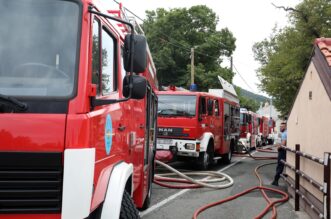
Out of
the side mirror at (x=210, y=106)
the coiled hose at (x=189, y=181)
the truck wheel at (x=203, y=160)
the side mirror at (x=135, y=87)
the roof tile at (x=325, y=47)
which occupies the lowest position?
the coiled hose at (x=189, y=181)

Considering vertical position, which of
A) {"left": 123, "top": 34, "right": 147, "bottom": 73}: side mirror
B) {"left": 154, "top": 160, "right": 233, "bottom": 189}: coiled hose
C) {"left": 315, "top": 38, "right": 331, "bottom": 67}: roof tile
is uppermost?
{"left": 315, "top": 38, "right": 331, "bottom": 67}: roof tile

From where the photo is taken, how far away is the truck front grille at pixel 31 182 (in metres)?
2.90

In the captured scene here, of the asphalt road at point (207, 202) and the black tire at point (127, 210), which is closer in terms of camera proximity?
the black tire at point (127, 210)

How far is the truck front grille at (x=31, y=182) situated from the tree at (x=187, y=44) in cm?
3534

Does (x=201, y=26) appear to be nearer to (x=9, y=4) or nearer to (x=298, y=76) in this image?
(x=298, y=76)

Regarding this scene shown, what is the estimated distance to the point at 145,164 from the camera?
6848 mm

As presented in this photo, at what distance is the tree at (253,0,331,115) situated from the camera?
67.1 ft

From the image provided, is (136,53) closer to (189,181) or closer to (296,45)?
(189,181)

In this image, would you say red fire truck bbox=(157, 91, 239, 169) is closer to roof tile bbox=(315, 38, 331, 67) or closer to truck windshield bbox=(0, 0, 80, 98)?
roof tile bbox=(315, 38, 331, 67)

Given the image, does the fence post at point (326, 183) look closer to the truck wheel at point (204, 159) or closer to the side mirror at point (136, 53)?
the side mirror at point (136, 53)

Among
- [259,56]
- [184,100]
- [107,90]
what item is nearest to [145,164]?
[107,90]

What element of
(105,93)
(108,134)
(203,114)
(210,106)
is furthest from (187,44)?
(108,134)

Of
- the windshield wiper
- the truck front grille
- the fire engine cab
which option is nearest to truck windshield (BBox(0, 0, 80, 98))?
the windshield wiper

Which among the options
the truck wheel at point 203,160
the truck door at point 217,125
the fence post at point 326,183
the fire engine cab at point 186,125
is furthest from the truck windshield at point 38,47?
the truck door at point 217,125
